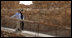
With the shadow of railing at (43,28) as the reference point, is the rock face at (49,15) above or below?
above

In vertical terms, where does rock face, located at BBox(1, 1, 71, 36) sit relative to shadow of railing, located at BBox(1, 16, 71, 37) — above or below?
above

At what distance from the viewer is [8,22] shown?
26.8 feet

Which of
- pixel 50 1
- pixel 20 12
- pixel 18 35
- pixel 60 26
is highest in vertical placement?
pixel 50 1

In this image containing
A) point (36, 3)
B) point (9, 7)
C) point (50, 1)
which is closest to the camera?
point (50, 1)

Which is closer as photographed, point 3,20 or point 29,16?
point 29,16

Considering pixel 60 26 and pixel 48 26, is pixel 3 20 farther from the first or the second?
pixel 60 26

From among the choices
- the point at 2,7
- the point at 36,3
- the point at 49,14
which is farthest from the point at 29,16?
the point at 2,7

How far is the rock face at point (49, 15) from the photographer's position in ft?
18.8

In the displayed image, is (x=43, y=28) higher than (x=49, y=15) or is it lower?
lower

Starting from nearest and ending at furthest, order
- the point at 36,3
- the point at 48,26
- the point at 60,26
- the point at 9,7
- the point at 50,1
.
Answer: the point at 60,26 < the point at 48,26 < the point at 50,1 < the point at 36,3 < the point at 9,7

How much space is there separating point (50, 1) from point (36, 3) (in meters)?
0.75

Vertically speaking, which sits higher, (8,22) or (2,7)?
(2,7)

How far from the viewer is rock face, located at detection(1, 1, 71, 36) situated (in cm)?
572

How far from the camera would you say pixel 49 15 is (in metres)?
6.35
